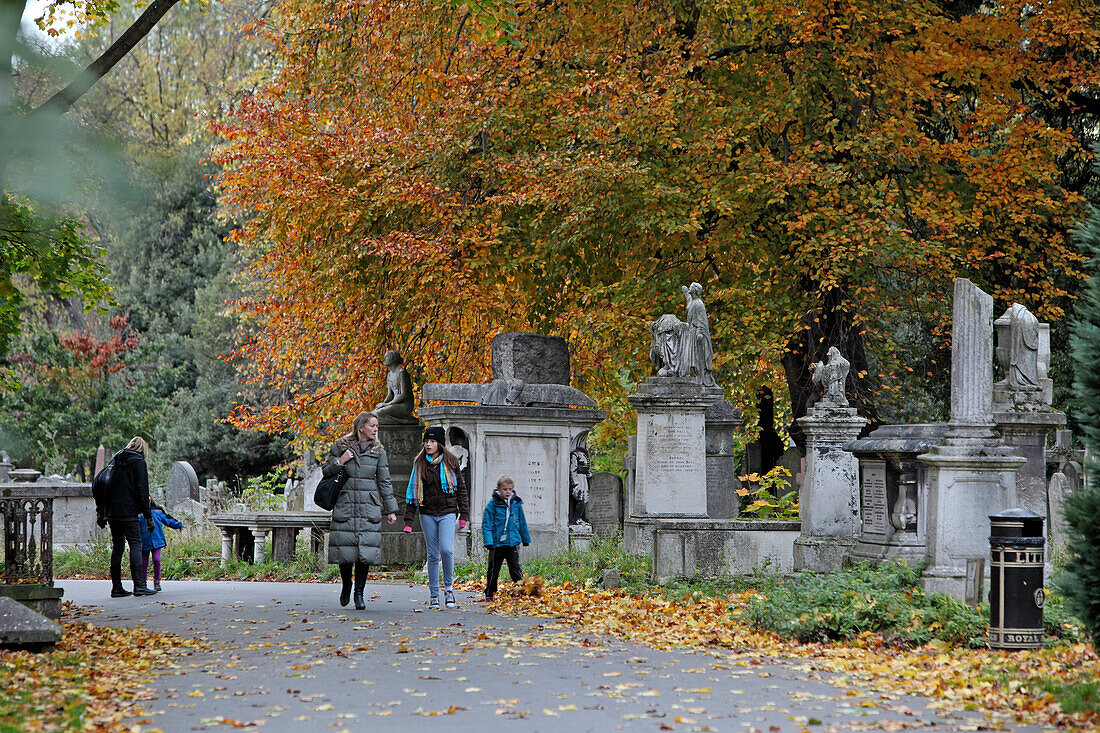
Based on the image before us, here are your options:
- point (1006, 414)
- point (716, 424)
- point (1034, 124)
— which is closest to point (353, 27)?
point (716, 424)

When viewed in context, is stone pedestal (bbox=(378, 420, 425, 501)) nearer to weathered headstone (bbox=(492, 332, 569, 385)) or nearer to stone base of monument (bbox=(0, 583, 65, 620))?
weathered headstone (bbox=(492, 332, 569, 385))

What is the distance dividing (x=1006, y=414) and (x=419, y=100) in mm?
12030

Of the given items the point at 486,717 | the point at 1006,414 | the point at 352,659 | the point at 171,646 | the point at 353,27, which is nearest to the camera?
the point at 486,717

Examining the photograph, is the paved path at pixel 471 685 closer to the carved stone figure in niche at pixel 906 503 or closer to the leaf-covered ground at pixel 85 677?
the leaf-covered ground at pixel 85 677

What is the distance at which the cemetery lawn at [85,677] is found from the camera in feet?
22.4

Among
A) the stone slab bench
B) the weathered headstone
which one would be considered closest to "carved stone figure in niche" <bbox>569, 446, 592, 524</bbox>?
the weathered headstone

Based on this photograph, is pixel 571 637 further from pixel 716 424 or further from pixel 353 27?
pixel 353 27

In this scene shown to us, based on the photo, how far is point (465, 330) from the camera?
20578 mm

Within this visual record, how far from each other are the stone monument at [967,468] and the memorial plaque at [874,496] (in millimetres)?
1309

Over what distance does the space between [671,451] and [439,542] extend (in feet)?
12.4

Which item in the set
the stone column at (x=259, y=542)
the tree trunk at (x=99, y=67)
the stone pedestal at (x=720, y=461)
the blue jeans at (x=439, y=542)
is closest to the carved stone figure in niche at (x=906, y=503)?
the blue jeans at (x=439, y=542)

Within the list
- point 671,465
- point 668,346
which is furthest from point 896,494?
point 668,346

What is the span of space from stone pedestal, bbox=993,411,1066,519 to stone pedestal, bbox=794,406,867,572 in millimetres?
2178

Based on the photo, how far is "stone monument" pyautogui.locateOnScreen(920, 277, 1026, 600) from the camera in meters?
11.2
